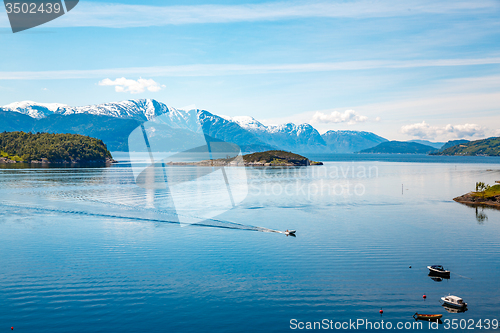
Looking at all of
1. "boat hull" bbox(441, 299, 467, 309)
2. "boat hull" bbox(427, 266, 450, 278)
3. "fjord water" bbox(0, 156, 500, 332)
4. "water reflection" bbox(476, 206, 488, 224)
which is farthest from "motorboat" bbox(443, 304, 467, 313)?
"water reflection" bbox(476, 206, 488, 224)

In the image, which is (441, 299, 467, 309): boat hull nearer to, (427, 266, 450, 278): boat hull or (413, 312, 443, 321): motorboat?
(413, 312, 443, 321): motorboat

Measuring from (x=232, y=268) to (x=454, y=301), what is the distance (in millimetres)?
18417

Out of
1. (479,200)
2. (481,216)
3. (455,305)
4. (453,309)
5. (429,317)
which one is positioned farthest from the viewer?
(479,200)

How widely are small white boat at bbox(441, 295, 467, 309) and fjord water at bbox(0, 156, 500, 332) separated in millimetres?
637

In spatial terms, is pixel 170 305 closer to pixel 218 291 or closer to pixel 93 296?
pixel 218 291

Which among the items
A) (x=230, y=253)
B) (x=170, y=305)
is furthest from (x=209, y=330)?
(x=230, y=253)

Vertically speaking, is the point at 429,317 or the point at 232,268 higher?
the point at 232,268

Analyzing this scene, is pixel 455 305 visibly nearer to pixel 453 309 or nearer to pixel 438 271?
pixel 453 309

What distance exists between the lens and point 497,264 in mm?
34438

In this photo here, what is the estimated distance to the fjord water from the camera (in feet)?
76.3

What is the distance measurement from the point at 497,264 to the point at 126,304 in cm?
3600

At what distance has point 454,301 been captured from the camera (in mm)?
24750

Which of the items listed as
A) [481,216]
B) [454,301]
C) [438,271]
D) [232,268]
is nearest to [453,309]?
[454,301]

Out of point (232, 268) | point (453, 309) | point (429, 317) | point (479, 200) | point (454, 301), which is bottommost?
point (453, 309)
